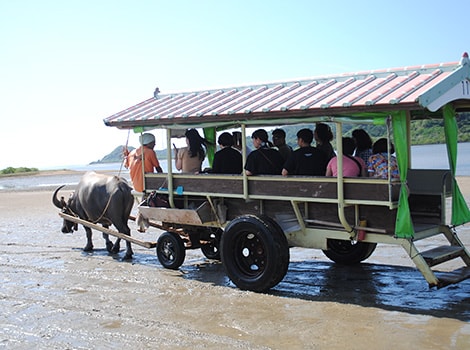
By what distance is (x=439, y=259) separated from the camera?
6.87 meters

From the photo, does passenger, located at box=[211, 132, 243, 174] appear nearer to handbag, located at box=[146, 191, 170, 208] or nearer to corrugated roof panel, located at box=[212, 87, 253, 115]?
corrugated roof panel, located at box=[212, 87, 253, 115]

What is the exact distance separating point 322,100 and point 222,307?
271cm

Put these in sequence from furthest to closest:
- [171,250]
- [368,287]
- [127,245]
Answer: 1. [127,245]
2. [171,250]
3. [368,287]

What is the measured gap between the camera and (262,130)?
8469 millimetres

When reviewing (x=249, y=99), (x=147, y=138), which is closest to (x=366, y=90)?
(x=249, y=99)

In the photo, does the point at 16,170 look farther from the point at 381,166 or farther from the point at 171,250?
the point at 381,166

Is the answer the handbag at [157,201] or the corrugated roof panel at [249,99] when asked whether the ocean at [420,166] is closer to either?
the handbag at [157,201]

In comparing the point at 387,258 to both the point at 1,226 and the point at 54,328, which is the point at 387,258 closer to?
the point at 54,328

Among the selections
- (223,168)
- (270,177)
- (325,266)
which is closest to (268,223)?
(270,177)

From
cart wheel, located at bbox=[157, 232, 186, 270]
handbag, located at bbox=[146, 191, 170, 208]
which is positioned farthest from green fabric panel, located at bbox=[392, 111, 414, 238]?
handbag, located at bbox=[146, 191, 170, 208]

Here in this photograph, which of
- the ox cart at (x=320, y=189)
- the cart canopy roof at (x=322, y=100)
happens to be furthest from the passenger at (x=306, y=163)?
the cart canopy roof at (x=322, y=100)

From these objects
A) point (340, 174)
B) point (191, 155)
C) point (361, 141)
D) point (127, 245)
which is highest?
point (361, 141)

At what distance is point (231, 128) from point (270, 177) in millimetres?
1322

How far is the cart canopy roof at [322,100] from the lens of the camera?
6.41 metres
